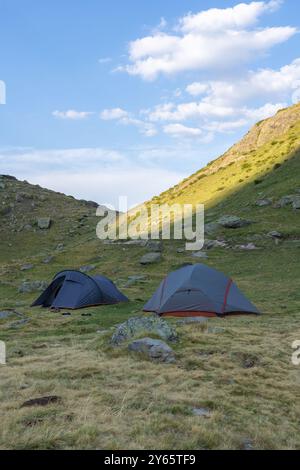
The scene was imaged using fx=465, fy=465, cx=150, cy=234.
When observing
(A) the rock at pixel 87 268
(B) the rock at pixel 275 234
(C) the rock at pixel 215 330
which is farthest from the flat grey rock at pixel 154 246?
(C) the rock at pixel 215 330

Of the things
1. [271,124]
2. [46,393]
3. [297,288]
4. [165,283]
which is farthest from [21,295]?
[271,124]

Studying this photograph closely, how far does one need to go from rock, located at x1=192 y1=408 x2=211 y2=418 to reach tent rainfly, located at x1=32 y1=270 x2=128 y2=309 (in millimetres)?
17582

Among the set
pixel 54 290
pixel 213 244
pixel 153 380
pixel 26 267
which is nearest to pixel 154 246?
pixel 213 244

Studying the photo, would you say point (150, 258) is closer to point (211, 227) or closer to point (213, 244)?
point (213, 244)

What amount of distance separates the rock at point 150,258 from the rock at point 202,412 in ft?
101

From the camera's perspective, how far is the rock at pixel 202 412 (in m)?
8.58

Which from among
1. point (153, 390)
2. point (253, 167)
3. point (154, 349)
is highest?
point (253, 167)

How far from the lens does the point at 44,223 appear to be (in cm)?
7388

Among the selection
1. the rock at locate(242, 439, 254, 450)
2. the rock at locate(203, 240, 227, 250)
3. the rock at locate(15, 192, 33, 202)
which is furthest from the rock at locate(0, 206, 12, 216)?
the rock at locate(242, 439, 254, 450)

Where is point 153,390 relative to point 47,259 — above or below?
below

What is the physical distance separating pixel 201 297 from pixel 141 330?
7.82 m
